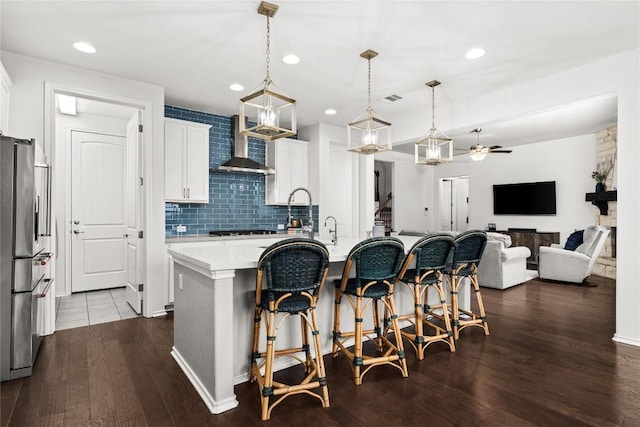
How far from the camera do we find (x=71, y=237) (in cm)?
514

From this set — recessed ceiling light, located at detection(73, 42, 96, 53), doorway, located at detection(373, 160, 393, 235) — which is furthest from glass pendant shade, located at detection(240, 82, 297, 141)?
doorway, located at detection(373, 160, 393, 235)

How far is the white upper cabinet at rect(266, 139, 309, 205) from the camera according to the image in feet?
18.6

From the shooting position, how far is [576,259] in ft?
19.0

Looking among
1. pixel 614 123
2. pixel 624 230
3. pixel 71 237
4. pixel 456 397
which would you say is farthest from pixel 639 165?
pixel 71 237

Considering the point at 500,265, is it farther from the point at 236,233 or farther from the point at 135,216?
the point at 135,216

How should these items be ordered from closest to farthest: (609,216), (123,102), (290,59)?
(290,59)
(123,102)
(609,216)

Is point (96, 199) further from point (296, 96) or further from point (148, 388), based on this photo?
point (148, 388)

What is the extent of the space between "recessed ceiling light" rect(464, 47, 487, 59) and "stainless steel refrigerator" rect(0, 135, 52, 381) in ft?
12.3

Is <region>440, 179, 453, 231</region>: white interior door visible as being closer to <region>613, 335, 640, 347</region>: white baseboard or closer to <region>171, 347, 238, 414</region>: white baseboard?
<region>613, 335, 640, 347</region>: white baseboard

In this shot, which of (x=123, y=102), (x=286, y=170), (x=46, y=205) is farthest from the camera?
(x=286, y=170)

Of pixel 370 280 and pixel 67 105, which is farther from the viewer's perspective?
pixel 67 105

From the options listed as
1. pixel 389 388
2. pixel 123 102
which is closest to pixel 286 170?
pixel 123 102

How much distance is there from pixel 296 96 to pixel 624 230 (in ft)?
12.5

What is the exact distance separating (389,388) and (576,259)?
5.11 meters
